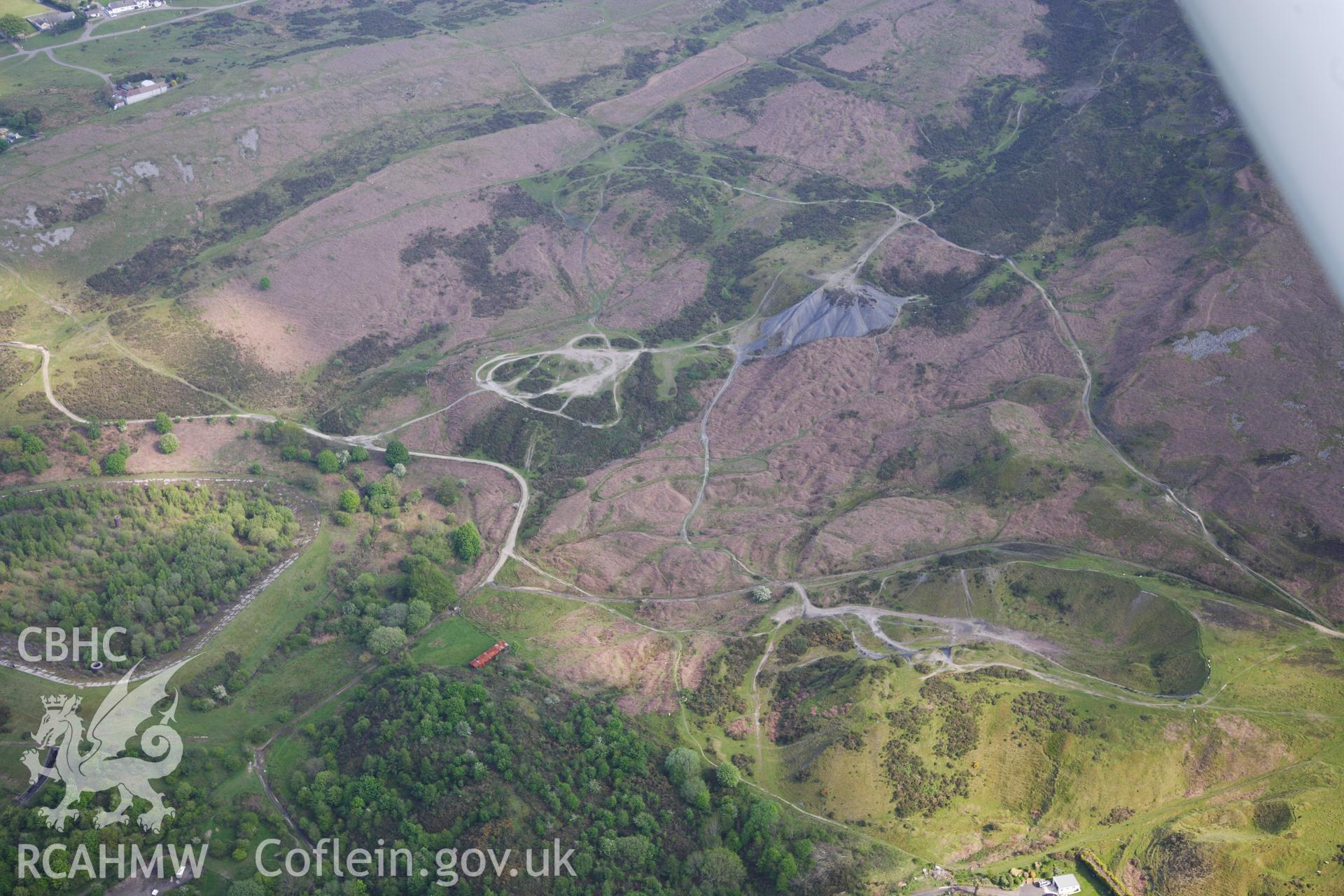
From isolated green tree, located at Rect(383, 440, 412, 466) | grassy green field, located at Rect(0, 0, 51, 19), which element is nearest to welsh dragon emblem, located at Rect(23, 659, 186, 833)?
isolated green tree, located at Rect(383, 440, 412, 466)

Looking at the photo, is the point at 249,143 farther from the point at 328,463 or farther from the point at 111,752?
the point at 111,752

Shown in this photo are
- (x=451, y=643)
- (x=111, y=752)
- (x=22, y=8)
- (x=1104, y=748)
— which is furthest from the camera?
(x=22, y=8)

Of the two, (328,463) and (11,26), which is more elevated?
(11,26)

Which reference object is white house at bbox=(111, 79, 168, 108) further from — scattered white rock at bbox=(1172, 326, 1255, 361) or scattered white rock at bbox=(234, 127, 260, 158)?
scattered white rock at bbox=(1172, 326, 1255, 361)

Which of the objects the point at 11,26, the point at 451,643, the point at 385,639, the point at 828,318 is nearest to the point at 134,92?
the point at 11,26

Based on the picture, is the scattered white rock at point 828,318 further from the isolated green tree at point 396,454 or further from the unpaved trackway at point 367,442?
the isolated green tree at point 396,454

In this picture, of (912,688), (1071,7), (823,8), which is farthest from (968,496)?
(823,8)
